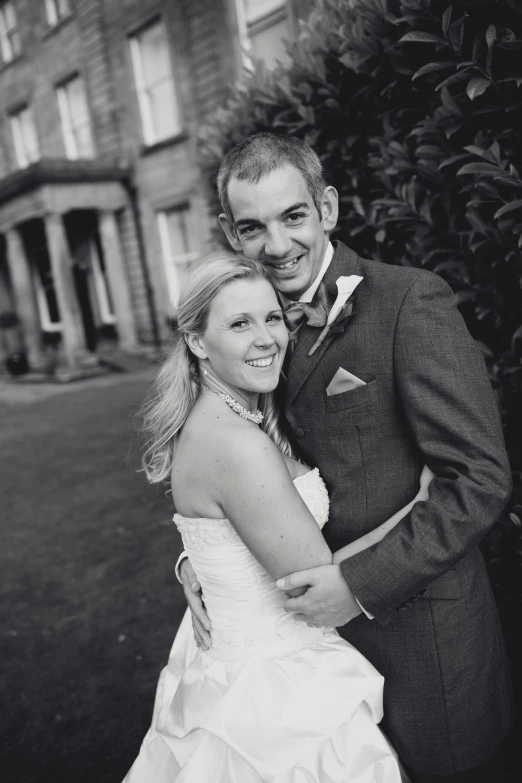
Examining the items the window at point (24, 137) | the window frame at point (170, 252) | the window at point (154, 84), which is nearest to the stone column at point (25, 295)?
the window at point (24, 137)

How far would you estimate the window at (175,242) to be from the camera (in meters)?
15.3

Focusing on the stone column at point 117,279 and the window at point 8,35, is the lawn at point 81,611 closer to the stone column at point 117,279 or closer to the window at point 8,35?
the stone column at point 117,279

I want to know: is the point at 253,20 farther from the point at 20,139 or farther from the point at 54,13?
the point at 20,139

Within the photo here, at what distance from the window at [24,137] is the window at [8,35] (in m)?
1.57

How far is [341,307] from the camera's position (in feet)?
6.33

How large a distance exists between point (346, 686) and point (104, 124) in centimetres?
1673

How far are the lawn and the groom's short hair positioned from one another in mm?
1367

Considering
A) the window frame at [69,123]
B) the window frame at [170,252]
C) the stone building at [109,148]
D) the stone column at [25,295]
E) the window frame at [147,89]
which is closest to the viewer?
the stone building at [109,148]

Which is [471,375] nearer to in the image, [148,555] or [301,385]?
[301,385]

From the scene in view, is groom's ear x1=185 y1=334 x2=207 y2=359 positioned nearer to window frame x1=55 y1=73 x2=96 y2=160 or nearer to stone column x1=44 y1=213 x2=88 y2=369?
stone column x1=44 y1=213 x2=88 y2=369

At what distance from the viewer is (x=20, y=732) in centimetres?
328

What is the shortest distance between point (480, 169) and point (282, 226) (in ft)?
2.28

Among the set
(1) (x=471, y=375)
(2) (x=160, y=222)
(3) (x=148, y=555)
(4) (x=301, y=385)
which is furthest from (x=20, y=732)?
(2) (x=160, y=222)

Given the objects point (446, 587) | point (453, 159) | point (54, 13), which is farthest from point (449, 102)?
point (54, 13)
